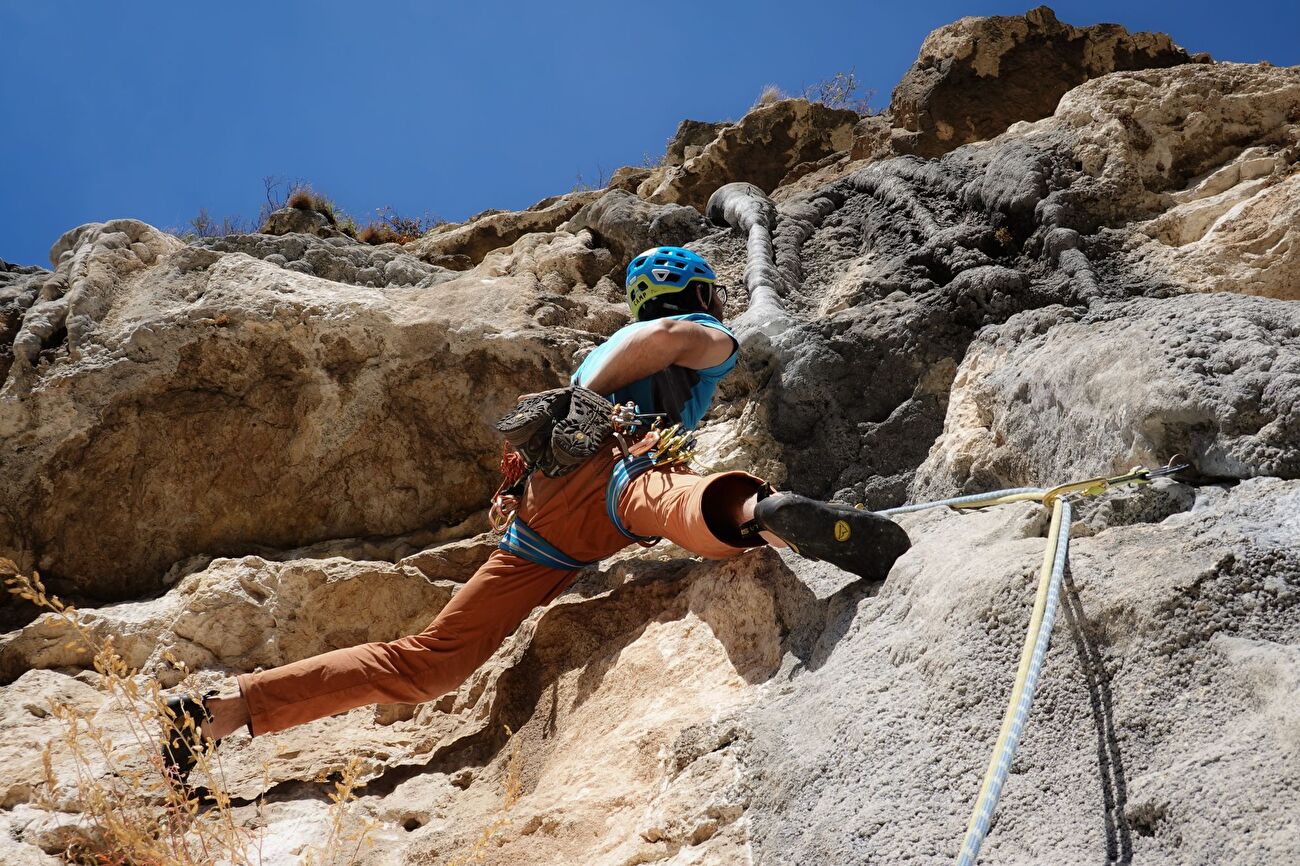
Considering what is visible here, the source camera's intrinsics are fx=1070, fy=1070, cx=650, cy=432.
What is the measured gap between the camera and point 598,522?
3.16m

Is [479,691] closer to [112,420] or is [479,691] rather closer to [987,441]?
[987,441]

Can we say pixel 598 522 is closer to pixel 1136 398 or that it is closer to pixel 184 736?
pixel 184 736

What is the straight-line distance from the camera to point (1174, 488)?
87.9 inches

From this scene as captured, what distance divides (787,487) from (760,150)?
4.17 metres

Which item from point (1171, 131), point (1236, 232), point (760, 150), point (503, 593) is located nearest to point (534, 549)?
point (503, 593)

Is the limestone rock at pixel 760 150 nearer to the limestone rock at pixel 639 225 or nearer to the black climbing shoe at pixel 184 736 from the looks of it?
the limestone rock at pixel 639 225

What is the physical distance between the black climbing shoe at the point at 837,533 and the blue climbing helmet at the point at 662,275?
1284 mm

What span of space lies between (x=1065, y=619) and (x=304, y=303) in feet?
11.8

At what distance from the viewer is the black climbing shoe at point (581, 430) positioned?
304cm

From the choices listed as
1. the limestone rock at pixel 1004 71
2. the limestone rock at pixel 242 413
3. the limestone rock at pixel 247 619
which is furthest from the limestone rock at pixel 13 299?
the limestone rock at pixel 1004 71

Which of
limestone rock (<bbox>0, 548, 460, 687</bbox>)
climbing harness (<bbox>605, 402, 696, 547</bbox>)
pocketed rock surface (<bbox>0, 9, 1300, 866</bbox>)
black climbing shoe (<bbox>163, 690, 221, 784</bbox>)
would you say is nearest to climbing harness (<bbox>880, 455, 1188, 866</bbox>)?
pocketed rock surface (<bbox>0, 9, 1300, 866</bbox>)

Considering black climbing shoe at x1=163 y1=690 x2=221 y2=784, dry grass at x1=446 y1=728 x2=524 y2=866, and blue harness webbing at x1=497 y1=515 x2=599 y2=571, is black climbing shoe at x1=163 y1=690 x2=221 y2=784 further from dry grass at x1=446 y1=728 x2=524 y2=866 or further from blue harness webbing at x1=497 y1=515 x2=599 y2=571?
blue harness webbing at x1=497 y1=515 x2=599 y2=571

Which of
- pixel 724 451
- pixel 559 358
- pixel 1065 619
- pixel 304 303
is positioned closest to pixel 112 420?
pixel 304 303

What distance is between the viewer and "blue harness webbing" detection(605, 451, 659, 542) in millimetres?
3021
